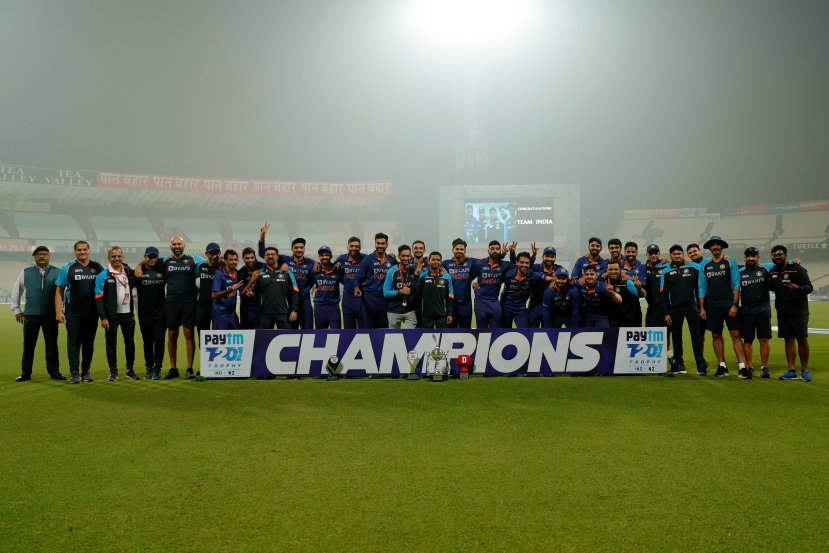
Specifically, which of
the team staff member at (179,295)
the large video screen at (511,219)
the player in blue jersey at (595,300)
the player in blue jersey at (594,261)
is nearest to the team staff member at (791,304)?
the player in blue jersey at (595,300)

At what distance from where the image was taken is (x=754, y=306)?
8773mm

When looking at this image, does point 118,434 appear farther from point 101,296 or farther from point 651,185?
point 651,185

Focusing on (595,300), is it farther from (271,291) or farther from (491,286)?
(271,291)

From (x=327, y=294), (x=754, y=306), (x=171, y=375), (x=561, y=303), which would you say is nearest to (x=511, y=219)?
(x=561, y=303)

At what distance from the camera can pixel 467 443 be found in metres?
5.06

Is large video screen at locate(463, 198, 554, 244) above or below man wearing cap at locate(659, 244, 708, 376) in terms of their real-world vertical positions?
above

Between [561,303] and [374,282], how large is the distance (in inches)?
133

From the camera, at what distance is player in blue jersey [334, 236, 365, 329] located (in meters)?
10.2

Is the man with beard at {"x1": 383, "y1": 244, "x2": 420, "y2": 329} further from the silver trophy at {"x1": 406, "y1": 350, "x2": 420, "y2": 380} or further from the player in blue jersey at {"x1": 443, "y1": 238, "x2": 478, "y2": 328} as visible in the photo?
the silver trophy at {"x1": 406, "y1": 350, "x2": 420, "y2": 380}

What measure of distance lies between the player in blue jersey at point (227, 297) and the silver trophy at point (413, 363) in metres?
3.03

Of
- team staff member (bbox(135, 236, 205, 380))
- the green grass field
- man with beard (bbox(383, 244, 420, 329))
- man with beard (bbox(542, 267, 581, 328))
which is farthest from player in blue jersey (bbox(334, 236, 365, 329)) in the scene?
man with beard (bbox(542, 267, 581, 328))

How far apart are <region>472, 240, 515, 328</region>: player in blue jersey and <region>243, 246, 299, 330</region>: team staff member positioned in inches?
129

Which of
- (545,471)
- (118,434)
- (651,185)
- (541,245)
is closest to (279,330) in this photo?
(118,434)

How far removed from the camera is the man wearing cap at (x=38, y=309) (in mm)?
9023
